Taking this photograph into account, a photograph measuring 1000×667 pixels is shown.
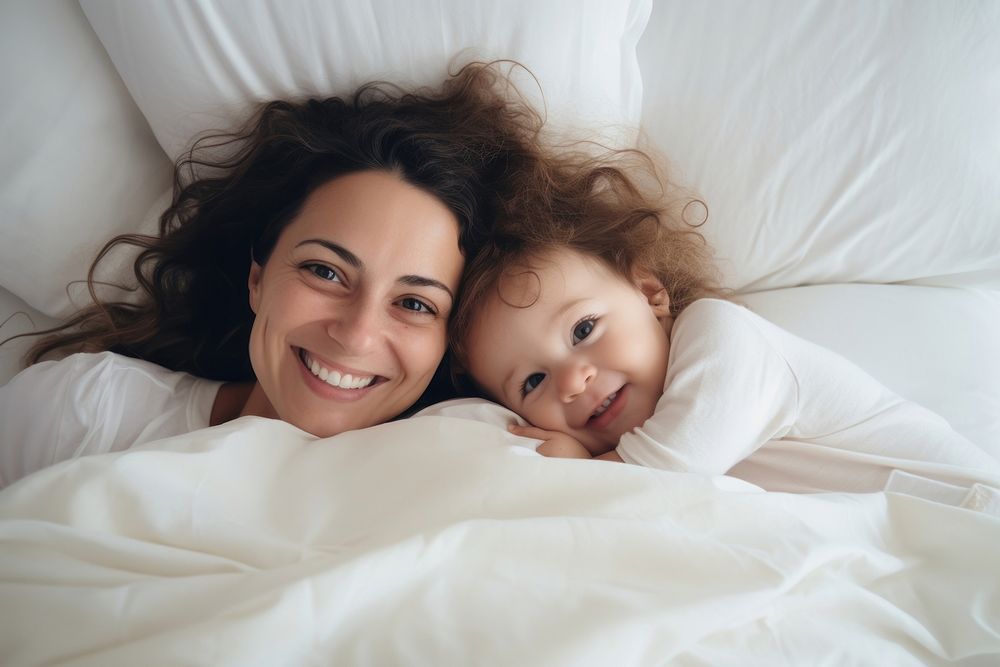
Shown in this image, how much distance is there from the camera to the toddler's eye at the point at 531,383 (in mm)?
1384

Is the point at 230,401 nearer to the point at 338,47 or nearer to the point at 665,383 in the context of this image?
the point at 338,47

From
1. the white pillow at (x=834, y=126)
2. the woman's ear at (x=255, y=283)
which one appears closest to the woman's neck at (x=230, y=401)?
the woman's ear at (x=255, y=283)

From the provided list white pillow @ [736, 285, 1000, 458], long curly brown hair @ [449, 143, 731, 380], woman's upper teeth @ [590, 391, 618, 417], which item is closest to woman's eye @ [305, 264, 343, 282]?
long curly brown hair @ [449, 143, 731, 380]

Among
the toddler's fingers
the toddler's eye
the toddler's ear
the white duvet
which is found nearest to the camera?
the white duvet

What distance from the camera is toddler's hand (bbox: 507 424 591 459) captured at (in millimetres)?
1245

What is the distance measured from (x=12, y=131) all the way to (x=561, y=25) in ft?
3.78

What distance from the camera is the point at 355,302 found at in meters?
1.24

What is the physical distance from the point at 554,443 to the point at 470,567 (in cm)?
43

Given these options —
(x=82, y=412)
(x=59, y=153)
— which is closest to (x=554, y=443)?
(x=82, y=412)

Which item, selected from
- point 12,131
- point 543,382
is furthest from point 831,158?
point 12,131

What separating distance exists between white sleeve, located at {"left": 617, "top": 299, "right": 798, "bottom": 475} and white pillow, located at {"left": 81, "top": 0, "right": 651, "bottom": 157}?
0.54 m

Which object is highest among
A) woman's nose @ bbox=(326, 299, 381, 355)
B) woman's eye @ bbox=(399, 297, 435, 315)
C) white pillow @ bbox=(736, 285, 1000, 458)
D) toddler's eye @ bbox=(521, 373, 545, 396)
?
woman's nose @ bbox=(326, 299, 381, 355)

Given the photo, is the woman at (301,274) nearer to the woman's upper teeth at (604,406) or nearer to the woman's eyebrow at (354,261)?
the woman's eyebrow at (354,261)

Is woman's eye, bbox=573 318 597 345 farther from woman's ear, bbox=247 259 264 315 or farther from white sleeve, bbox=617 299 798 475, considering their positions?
woman's ear, bbox=247 259 264 315
